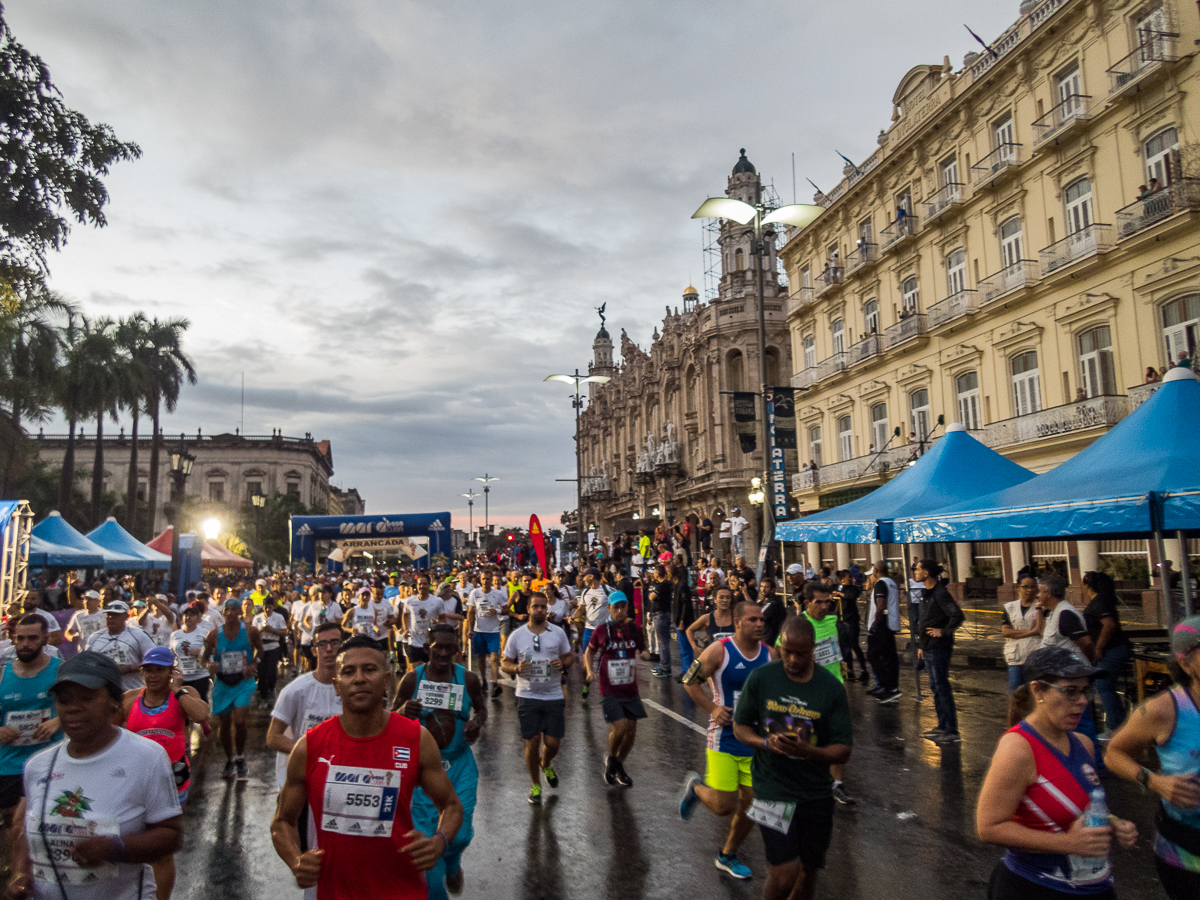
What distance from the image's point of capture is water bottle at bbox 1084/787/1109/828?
117 inches

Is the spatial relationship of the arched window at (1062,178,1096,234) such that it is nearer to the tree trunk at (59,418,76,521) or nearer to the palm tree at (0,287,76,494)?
the palm tree at (0,287,76,494)

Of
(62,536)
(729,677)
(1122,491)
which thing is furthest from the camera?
(62,536)

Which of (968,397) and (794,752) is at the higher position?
(968,397)

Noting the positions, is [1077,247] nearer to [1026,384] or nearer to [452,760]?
[1026,384]

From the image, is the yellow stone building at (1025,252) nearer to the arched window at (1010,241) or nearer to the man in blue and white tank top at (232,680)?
the arched window at (1010,241)

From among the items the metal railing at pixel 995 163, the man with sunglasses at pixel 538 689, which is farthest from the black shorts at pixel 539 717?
the metal railing at pixel 995 163

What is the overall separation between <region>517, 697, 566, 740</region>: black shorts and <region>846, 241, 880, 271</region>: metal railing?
87.7ft

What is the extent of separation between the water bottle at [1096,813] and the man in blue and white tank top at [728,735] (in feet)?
8.55

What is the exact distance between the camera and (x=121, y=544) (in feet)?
92.3

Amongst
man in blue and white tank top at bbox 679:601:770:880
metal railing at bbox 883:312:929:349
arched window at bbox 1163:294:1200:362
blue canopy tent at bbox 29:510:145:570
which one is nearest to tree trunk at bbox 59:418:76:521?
blue canopy tent at bbox 29:510:145:570

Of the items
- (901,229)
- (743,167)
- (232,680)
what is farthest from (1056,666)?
(743,167)

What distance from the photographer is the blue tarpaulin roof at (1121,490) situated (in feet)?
26.9

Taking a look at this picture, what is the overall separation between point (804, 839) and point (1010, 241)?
2480 centimetres

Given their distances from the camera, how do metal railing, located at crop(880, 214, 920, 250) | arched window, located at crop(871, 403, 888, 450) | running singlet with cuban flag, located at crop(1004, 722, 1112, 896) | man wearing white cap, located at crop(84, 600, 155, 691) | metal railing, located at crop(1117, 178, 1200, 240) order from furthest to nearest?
arched window, located at crop(871, 403, 888, 450)
metal railing, located at crop(880, 214, 920, 250)
metal railing, located at crop(1117, 178, 1200, 240)
man wearing white cap, located at crop(84, 600, 155, 691)
running singlet with cuban flag, located at crop(1004, 722, 1112, 896)
